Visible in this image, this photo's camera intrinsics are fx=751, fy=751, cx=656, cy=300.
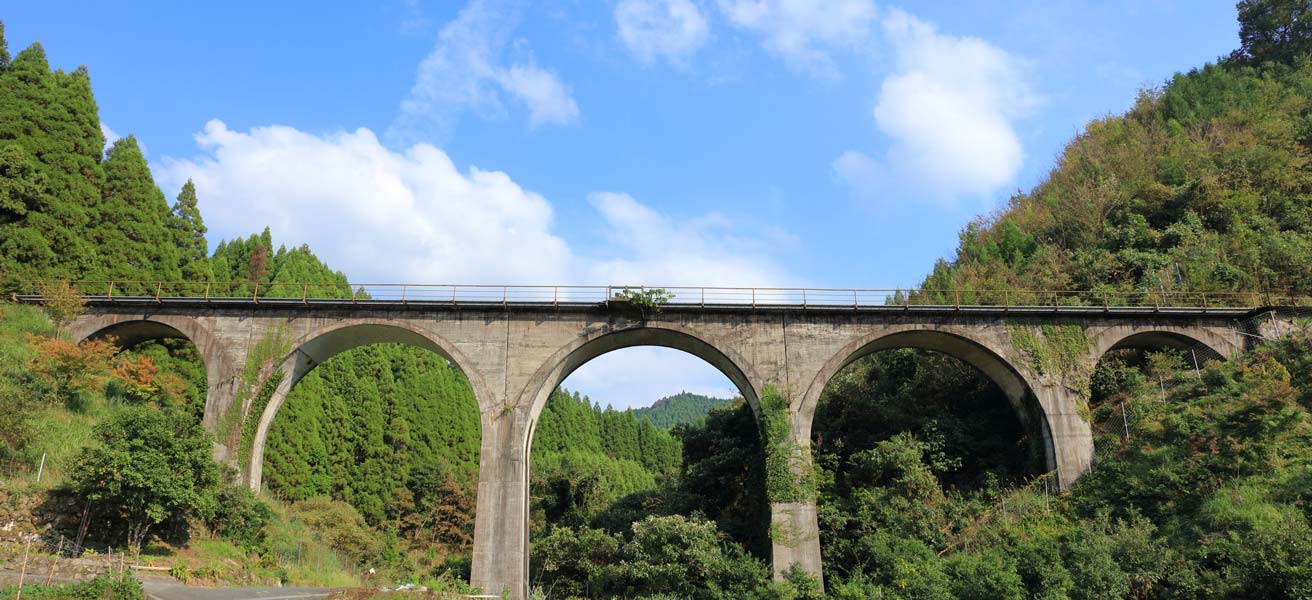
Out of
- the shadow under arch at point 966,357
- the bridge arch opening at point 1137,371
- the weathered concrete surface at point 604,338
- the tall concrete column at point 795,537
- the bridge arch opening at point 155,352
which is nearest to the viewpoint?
the tall concrete column at point 795,537

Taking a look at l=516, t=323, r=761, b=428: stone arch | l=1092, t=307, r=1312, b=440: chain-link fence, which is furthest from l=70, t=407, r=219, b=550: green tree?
l=1092, t=307, r=1312, b=440: chain-link fence

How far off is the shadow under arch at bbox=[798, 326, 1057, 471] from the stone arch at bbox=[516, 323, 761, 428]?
6.48ft

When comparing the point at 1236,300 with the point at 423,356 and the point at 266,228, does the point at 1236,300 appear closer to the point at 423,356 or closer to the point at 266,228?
the point at 423,356

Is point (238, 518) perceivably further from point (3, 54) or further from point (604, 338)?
point (3, 54)

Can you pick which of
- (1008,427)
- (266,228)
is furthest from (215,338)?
(266,228)

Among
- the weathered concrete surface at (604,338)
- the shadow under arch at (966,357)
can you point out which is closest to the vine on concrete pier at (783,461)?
the weathered concrete surface at (604,338)

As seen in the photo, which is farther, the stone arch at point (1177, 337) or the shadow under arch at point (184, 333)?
the stone arch at point (1177, 337)

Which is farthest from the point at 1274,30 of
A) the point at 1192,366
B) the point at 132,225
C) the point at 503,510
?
the point at 132,225

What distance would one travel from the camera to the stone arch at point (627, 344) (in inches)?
1013

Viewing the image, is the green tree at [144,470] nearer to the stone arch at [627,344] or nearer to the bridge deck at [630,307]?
the bridge deck at [630,307]

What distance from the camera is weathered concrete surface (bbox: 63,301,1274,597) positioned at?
84.0 feet

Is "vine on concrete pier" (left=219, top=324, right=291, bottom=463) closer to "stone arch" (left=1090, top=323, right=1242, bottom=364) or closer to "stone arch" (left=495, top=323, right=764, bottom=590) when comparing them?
"stone arch" (left=495, top=323, right=764, bottom=590)

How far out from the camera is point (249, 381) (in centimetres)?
2583

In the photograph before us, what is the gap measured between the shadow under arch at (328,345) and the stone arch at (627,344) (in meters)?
1.85
